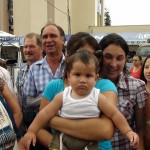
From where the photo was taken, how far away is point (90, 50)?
9.52ft

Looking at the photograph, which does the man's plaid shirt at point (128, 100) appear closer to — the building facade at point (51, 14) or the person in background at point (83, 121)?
the person in background at point (83, 121)

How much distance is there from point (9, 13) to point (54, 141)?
150 feet

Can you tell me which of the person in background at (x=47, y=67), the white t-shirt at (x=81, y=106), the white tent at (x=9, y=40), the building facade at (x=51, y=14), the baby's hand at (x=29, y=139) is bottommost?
the baby's hand at (x=29, y=139)

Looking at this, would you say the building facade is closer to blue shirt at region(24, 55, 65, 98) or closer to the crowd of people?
blue shirt at region(24, 55, 65, 98)

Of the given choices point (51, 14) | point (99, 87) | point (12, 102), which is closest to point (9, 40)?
point (12, 102)

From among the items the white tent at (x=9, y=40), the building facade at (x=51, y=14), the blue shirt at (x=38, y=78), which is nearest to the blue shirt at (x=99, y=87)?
the blue shirt at (x=38, y=78)

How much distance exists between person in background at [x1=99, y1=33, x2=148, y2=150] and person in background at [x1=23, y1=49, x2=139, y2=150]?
0.54m

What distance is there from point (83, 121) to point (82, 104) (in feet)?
0.40

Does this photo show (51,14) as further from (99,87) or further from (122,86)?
(99,87)

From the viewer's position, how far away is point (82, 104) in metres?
2.53

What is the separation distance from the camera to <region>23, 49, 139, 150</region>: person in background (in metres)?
2.54

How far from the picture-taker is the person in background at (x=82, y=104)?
100.0 inches

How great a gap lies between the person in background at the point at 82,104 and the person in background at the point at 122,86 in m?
0.54

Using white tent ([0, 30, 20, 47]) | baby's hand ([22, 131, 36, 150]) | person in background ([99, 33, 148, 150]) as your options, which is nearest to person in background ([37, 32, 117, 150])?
baby's hand ([22, 131, 36, 150])
